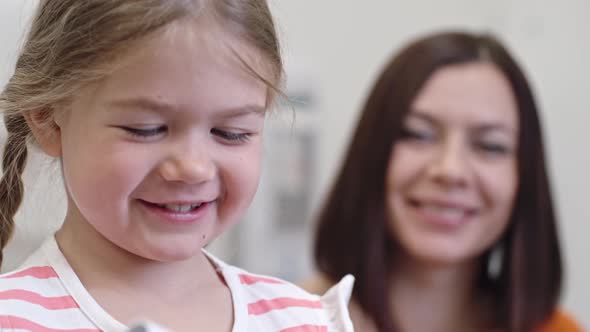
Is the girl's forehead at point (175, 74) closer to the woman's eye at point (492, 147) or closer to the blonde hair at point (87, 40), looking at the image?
the blonde hair at point (87, 40)

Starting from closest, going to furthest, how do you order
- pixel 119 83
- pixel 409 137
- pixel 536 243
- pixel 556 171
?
pixel 119 83, pixel 409 137, pixel 536 243, pixel 556 171

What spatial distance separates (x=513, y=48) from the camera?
198 cm

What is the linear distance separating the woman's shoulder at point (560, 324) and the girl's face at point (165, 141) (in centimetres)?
103

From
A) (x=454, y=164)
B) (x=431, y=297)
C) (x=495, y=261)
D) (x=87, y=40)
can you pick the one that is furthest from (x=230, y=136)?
(x=495, y=261)

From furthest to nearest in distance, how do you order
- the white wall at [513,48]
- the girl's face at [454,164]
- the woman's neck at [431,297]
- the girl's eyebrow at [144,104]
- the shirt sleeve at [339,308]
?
the white wall at [513,48] → the woman's neck at [431,297] → the girl's face at [454,164] → the shirt sleeve at [339,308] → the girl's eyebrow at [144,104]

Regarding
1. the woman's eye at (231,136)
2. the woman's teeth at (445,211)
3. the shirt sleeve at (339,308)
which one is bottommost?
the woman's teeth at (445,211)

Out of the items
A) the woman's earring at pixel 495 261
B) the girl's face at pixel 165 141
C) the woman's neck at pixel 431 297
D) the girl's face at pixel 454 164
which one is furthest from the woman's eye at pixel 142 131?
the woman's earring at pixel 495 261

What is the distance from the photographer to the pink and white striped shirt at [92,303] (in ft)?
1.62

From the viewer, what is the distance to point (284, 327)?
566 millimetres

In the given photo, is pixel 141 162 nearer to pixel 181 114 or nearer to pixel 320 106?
pixel 181 114

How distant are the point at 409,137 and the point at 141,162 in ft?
2.67

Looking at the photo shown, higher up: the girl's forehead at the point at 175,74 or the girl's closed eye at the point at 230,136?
the girl's forehead at the point at 175,74

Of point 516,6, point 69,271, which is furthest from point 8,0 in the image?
point 516,6

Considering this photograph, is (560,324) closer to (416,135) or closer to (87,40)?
(416,135)
